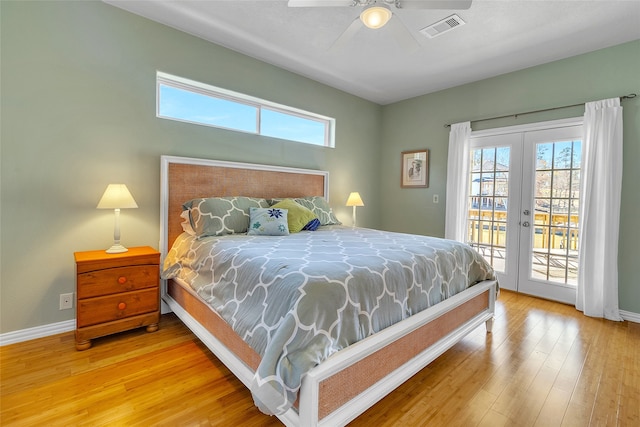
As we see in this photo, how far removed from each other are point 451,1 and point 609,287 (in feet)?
9.93

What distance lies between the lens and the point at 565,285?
3229mm

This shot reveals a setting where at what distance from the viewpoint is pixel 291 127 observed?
3.81 meters

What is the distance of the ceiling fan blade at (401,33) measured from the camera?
6.41 ft

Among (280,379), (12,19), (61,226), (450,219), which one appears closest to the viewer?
(280,379)

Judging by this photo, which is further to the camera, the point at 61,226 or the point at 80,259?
the point at 61,226

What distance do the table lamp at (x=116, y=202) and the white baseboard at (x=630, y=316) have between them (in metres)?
4.52

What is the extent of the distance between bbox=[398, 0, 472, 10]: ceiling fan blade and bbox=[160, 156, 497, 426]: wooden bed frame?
6.13 ft

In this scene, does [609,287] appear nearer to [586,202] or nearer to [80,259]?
[586,202]

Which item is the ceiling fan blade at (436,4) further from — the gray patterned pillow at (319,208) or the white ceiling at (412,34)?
the gray patterned pillow at (319,208)

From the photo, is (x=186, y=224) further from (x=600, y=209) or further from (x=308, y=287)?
(x=600, y=209)

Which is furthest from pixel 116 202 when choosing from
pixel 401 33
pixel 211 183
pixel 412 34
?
pixel 412 34

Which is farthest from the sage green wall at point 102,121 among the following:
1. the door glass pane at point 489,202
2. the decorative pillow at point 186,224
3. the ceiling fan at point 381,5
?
the ceiling fan at point 381,5

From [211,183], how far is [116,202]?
0.89 metres

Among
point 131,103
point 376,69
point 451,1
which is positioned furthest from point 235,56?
point 451,1
